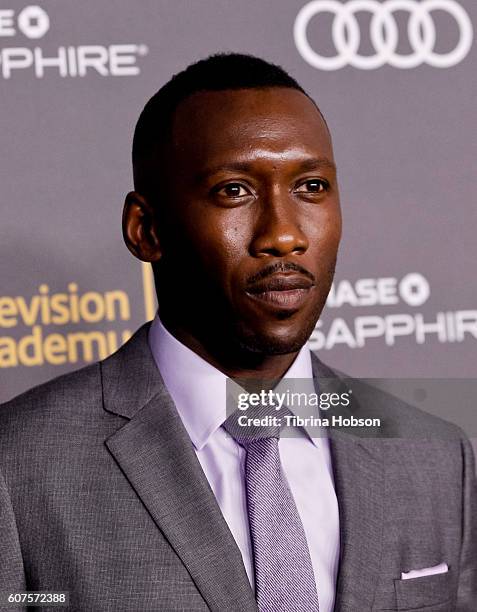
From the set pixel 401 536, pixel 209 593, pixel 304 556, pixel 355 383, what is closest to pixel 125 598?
pixel 209 593

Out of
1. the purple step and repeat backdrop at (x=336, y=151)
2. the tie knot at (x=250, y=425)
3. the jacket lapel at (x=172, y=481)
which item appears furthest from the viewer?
the purple step and repeat backdrop at (x=336, y=151)

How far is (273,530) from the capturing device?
137cm

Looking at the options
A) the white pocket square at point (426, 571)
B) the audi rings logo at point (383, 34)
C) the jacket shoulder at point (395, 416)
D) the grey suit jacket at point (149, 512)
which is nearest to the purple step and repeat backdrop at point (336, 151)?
the audi rings logo at point (383, 34)

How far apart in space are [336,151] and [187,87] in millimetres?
744

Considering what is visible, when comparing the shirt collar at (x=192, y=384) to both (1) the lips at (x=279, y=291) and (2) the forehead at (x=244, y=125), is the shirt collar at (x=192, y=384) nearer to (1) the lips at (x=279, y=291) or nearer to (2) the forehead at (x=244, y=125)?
(1) the lips at (x=279, y=291)

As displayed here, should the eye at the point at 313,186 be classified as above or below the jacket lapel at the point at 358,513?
above

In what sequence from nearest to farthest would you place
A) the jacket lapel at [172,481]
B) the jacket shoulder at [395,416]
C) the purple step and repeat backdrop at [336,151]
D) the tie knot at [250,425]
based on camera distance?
the jacket lapel at [172,481] < the tie knot at [250,425] < the jacket shoulder at [395,416] < the purple step and repeat backdrop at [336,151]

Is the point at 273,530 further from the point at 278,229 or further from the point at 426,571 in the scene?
the point at 278,229

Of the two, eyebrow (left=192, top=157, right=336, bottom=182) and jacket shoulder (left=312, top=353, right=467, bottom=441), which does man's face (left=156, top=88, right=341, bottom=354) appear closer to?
eyebrow (left=192, top=157, right=336, bottom=182)

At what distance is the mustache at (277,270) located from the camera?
138 cm

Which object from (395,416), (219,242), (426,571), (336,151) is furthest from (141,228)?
(336,151)

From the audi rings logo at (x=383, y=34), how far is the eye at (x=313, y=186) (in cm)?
79

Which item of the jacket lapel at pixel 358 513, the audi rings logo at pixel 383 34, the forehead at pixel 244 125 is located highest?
the audi rings logo at pixel 383 34

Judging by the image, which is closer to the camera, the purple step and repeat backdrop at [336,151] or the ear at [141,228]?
the ear at [141,228]
